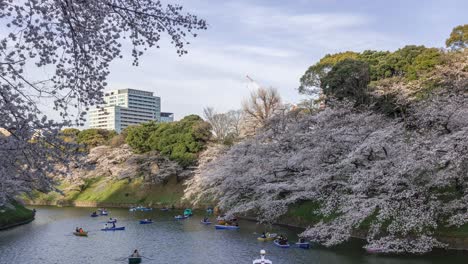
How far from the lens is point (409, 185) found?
1795cm

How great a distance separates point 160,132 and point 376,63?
87.2 feet

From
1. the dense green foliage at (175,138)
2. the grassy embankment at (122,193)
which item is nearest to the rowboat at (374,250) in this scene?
the grassy embankment at (122,193)

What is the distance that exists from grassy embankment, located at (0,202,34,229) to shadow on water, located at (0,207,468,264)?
127 centimetres

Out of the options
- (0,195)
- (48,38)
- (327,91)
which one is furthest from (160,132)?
(48,38)

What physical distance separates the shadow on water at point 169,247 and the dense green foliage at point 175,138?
50.4ft

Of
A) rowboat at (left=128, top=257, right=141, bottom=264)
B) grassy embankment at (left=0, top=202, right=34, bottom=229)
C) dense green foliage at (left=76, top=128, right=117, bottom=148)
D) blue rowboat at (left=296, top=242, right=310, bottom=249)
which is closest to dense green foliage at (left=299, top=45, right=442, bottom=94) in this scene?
blue rowboat at (left=296, top=242, right=310, bottom=249)

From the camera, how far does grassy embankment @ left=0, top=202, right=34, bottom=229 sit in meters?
31.1

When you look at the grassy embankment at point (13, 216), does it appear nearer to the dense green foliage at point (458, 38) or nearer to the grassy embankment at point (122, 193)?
the grassy embankment at point (122, 193)

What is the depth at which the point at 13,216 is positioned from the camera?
33469mm

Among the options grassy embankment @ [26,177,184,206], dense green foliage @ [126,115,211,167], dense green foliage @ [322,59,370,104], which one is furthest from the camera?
grassy embankment @ [26,177,184,206]

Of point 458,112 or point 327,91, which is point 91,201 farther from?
point 458,112

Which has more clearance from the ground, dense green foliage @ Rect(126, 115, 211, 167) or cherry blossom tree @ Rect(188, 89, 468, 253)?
dense green foliage @ Rect(126, 115, 211, 167)

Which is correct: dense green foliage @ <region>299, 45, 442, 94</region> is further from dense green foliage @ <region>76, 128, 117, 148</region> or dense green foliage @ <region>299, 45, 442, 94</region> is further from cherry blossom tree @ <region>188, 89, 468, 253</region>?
dense green foliage @ <region>76, 128, 117, 148</region>

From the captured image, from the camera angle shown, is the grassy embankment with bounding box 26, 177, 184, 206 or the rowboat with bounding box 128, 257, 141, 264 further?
the grassy embankment with bounding box 26, 177, 184, 206
